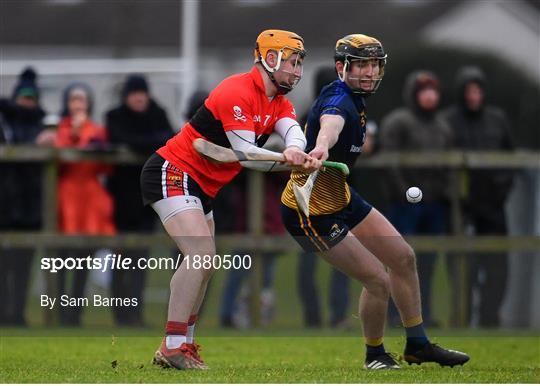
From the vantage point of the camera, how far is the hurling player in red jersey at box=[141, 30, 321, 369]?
10.1m

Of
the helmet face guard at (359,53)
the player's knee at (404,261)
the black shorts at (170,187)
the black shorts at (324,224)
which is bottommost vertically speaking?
the player's knee at (404,261)

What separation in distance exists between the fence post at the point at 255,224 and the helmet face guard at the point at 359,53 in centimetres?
456

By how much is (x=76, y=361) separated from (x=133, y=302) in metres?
1.68

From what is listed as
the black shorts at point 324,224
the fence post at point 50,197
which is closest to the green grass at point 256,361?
the black shorts at point 324,224

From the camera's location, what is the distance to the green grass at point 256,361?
960 centimetres

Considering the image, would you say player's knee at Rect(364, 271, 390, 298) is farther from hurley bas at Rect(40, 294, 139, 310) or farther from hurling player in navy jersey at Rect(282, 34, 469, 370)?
hurley bas at Rect(40, 294, 139, 310)

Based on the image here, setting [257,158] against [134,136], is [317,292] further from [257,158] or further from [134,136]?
[257,158]

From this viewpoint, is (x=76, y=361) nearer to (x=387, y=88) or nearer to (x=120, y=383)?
(x=120, y=383)

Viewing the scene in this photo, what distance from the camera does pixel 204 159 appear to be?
10.4 m

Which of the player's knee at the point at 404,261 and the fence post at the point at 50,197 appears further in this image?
the fence post at the point at 50,197

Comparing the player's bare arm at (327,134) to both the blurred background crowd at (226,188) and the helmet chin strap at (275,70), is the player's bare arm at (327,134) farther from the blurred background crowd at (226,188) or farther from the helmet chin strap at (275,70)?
the blurred background crowd at (226,188)

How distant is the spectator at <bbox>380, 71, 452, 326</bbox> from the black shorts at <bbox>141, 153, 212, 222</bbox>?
16.2ft

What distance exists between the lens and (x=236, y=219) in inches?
601

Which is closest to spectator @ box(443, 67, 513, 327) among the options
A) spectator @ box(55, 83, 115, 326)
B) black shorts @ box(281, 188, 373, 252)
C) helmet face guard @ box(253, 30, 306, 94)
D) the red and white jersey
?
spectator @ box(55, 83, 115, 326)
